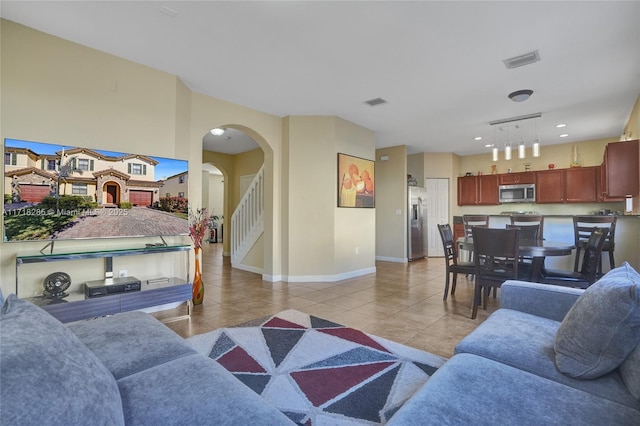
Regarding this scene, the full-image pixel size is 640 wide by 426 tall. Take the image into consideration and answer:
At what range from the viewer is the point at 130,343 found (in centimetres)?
149

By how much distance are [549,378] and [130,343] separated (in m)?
1.90

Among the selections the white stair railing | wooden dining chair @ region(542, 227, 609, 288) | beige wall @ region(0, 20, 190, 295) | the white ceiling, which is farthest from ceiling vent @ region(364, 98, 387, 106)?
wooden dining chair @ region(542, 227, 609, 288)

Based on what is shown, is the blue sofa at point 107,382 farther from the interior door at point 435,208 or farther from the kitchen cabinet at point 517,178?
the kitchen cabinet at point 517,178

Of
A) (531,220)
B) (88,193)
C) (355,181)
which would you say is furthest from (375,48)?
(531,220)

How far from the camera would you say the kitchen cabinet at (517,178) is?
727 cm

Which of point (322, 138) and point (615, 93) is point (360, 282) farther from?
point (615, 93)

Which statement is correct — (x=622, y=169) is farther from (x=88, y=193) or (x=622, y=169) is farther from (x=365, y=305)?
(x=88, y=193)

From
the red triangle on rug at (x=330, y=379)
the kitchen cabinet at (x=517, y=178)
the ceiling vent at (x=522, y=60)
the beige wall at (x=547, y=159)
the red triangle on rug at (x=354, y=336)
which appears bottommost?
the red triangle on rug at (x=330, y=379)

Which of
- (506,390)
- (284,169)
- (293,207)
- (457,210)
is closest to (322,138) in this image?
(284,169)

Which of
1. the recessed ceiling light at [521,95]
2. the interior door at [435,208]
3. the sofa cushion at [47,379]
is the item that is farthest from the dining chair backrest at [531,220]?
the sofa cushion at [47,379]

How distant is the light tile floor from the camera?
286 cm

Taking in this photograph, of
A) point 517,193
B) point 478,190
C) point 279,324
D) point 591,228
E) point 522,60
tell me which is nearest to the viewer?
point 279,324

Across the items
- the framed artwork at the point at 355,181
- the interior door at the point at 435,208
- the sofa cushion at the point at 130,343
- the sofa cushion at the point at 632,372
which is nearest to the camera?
the sofa cushion at the point at 632,372

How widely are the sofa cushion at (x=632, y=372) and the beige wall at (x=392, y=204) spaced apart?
6.02m
